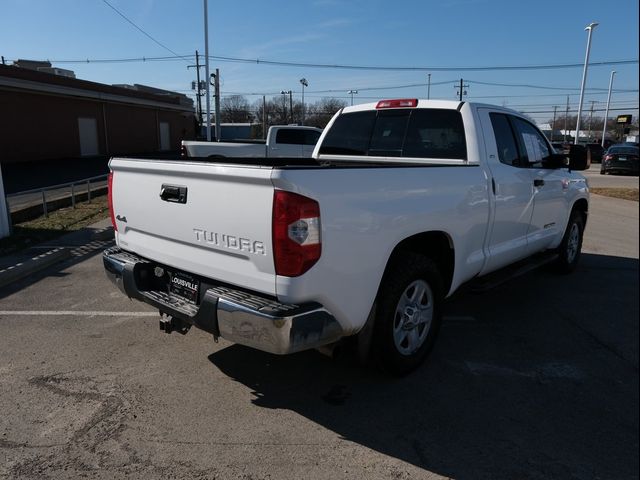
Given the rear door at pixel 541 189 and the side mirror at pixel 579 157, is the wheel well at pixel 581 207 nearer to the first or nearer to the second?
the rear door at pixel 541 189

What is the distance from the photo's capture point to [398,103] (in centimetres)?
490

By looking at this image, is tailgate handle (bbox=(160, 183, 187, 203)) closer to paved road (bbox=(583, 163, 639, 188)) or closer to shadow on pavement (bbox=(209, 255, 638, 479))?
shadow on pavement (bbox=(209, 255, 638, 479))

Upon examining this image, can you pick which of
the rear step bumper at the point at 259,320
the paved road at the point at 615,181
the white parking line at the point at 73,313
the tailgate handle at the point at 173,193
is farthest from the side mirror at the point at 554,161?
the paved road at the point at 615,181

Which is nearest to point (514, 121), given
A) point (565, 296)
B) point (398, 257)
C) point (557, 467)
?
point (565, 296)

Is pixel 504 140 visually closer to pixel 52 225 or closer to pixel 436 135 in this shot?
pixel 436 135

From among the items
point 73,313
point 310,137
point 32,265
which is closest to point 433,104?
point 73,313

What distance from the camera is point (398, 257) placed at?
11.7ft

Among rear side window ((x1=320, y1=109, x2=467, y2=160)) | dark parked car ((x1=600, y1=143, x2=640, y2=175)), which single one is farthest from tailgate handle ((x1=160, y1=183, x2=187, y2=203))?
dark parked car ((x1=600, y1=143, x2=640, y2=175))

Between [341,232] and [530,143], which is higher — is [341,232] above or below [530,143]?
below

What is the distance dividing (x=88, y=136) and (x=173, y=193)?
30707 mm

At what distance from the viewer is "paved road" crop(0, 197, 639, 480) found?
2801mm

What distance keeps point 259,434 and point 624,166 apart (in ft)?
95.9

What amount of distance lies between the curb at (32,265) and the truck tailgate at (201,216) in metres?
3.18

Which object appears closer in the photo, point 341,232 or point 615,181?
point 341,232
